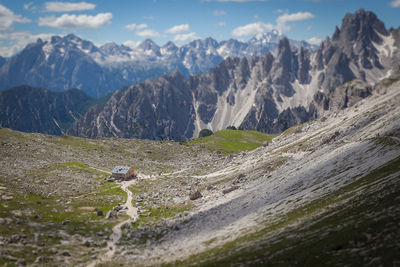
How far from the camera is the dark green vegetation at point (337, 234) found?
1348 inches

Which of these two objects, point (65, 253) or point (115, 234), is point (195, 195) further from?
point (65, 253)

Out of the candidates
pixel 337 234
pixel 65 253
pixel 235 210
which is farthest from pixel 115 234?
pixel 337 234

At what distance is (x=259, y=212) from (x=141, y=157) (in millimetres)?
129242

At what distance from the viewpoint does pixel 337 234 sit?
39656 mm

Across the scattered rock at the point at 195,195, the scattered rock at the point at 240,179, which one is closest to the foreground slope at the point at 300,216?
the scattered rock at the point at 240,179

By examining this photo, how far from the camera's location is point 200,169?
151875 mm

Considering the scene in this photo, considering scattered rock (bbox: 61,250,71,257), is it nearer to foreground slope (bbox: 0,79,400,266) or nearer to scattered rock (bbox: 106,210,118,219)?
foreground slope (bbox: 0,79,400,266)

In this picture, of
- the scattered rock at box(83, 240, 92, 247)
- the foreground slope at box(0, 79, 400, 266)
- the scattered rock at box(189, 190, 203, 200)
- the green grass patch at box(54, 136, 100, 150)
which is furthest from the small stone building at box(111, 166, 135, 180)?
the scattered rock at box(83, 240, 92, 247)

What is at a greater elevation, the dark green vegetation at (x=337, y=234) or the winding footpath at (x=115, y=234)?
the dark green vegetation at (x=337, y=234)

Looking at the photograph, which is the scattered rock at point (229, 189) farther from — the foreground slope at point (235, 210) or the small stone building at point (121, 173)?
the small stone building at point (121, 173)

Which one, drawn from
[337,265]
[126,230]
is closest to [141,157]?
[126,230]

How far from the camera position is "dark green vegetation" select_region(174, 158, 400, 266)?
1348 inches

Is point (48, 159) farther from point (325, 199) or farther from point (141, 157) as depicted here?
point (325, 199)

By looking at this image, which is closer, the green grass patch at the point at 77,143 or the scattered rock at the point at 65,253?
the scattered rock at the point at 65,253
